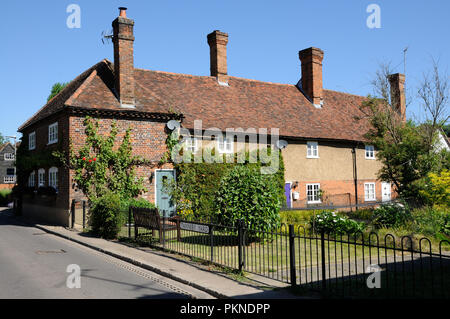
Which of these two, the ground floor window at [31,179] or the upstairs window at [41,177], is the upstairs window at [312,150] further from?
the ground floor window at [31,179]

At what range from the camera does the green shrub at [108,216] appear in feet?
47.1

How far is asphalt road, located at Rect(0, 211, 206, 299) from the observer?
7527 mm

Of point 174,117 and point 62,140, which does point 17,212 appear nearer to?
point 62,140

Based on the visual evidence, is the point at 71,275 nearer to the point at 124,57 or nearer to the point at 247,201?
the point at 247,201

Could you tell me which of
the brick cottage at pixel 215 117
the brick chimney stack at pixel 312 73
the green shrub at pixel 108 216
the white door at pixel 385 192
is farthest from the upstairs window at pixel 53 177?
the white door at pixel 385 192

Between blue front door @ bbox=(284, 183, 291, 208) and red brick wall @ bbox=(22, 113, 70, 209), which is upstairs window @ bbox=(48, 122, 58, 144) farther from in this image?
blue front door @ bbox=(284, 183, 291, 208)

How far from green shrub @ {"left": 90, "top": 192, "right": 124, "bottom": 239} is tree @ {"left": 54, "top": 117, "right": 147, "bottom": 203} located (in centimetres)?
305

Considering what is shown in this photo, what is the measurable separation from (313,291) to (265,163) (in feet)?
49.2

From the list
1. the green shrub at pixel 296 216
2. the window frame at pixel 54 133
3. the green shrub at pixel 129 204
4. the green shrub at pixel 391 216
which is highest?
the window frame at pixel 54 133

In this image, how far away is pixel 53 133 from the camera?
66.5 ft

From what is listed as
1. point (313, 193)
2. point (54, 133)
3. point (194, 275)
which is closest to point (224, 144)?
point (313, 193)

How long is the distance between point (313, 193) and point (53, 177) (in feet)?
50.5

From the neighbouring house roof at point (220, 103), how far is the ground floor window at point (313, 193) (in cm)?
319

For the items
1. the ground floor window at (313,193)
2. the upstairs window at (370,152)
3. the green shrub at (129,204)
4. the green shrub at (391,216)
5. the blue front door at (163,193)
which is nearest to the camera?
the green shrub at (391,216)
